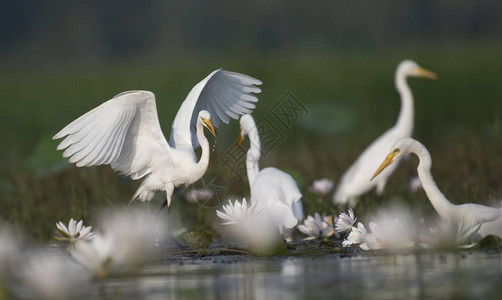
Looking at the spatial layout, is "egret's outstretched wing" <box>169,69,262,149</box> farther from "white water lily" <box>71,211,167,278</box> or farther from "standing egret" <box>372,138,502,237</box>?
"white water lily" <box>71,211,167,278</box>

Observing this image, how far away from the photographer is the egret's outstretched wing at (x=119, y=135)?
5.96 meters

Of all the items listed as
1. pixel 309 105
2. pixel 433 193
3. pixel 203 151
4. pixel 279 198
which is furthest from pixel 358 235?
pixel 309 105

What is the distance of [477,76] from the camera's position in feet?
44.3

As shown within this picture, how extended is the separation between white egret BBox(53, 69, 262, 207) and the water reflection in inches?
54.0

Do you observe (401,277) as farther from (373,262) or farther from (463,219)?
(463,219)

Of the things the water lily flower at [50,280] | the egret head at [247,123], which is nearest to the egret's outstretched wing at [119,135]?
the egret head at [247,123]

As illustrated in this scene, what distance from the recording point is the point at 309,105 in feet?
43.8

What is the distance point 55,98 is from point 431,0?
20.5m

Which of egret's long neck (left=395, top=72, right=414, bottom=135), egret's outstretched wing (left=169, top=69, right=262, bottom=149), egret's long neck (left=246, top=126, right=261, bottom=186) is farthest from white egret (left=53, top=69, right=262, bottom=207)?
egret's long neck (left=395, top=72, right=414, bottom=135)

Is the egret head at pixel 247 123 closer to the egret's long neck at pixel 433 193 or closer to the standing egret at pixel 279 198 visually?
the standing egret at pixel 279 198

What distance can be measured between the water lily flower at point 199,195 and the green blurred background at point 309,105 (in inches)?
5.4

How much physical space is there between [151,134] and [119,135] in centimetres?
27

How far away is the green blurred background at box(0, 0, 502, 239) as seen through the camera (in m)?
7.78

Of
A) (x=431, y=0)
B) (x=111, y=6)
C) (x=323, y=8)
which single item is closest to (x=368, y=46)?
(x=431, y=0)
